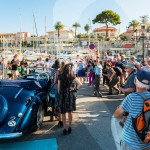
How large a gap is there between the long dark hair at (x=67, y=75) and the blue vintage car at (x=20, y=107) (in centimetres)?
84

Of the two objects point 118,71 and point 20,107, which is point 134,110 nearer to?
point 20,107

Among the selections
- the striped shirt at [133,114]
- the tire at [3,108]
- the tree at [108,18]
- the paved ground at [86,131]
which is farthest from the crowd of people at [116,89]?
the tree at [108,18]

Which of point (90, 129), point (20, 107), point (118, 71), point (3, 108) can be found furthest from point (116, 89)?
point (3, 108)

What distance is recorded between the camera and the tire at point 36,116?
215 inches

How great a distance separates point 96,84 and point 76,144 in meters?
5.56

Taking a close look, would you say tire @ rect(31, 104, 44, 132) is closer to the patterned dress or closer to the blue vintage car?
the blue vintage car

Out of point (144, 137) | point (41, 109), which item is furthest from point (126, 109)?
point (41, 109)

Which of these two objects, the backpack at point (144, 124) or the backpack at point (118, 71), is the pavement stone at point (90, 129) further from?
the backpack at point (144, 124)

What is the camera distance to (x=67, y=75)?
5.52 m

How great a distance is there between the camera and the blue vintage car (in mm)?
4930

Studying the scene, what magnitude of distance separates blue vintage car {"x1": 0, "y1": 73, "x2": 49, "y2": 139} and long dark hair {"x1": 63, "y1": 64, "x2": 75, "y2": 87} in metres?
0.84

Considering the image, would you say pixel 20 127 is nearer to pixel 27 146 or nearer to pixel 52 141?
pixel 27 146

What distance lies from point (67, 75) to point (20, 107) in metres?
1.22

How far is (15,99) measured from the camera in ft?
17.6
